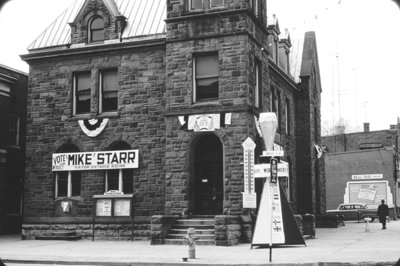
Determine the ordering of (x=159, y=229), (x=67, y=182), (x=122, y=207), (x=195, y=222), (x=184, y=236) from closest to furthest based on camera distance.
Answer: (x=159, y=229) → (x=184, y=236) → (x=195, y=222) → (x=122, y=207) → (x=67, y=182)

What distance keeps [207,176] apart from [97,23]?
8.95 metres

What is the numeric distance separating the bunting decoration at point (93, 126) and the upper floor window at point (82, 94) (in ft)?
2.35

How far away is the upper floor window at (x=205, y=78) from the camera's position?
23219 mm

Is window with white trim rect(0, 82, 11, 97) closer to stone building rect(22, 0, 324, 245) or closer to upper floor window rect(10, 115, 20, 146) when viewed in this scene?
upper floor window rect(10, 115, 20, 146)

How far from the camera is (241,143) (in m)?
22.2

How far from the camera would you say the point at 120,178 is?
24500 millimetres

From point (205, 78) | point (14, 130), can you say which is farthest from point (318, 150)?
point (14, 130)

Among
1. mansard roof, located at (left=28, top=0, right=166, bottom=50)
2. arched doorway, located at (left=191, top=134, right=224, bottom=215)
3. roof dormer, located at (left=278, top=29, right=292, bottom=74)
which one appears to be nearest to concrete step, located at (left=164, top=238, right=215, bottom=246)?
arched doorway, located at (left=191, top=134, right=224, bottom=215)

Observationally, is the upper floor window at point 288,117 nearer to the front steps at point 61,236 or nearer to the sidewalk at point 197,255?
the sidewalk at point 197,255

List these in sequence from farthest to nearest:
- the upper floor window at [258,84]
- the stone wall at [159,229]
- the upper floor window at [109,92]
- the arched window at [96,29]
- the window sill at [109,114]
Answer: the arched window at [96,29] → the upper floor window at [109,92] → the window sill at [109,114] → the upper floor window at [258,84] → the stone wall at [159,229]

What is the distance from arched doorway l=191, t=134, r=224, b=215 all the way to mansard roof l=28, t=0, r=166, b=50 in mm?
5357

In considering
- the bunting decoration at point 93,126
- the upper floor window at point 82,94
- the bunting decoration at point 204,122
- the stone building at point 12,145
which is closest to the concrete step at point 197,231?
the bunting decoration at point 204,122

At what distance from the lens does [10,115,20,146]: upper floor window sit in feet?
96.4

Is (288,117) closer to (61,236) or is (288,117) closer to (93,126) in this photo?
(93,126)
